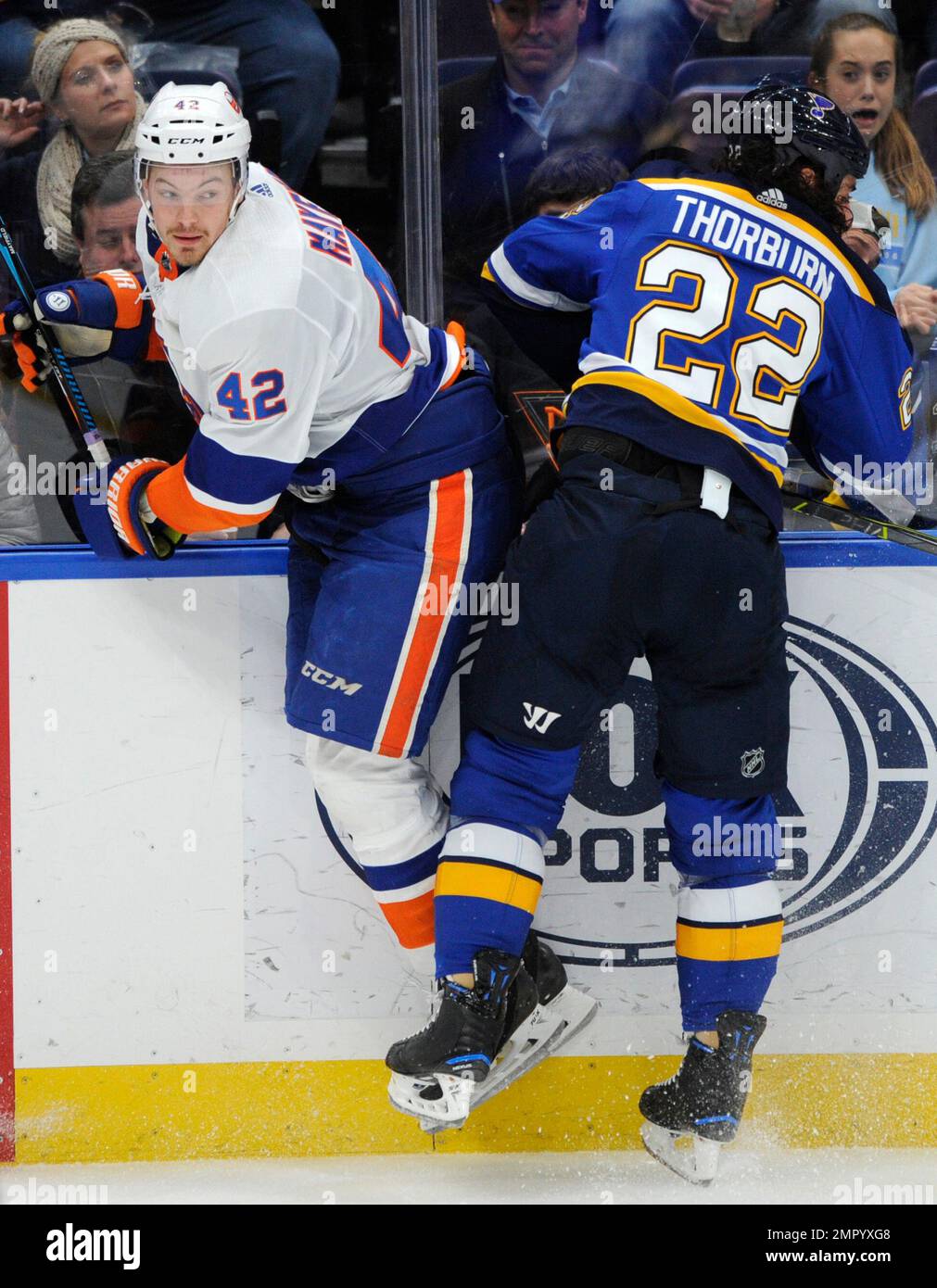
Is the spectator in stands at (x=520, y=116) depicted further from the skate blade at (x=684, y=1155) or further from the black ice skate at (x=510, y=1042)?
the skate blade at (x=684, y=1155)

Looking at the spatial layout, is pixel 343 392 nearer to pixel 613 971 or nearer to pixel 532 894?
pixel 532 894

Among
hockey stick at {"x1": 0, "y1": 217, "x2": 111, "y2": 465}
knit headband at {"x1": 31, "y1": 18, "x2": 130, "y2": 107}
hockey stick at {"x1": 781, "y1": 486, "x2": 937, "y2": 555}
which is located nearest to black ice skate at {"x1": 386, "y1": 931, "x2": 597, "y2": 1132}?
hockey stick at {"x1": 781, "y1": 486, "x2": 937, "y2": 555}

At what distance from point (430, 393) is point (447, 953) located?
32.6 inches

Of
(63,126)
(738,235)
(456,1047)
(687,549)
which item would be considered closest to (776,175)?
(738,235)

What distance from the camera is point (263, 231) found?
1.73 meters

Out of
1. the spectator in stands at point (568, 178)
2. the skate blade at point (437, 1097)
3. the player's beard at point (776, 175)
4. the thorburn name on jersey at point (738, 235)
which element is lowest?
the skate blade at point (437, 1097)

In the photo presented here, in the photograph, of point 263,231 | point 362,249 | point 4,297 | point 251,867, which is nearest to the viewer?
point 263,231

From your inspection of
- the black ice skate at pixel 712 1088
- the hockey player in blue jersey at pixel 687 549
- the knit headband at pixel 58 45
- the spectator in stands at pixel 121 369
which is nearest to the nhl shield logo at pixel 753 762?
the hockey player in blue jersey at pixel 687 549

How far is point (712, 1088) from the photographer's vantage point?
1989mm

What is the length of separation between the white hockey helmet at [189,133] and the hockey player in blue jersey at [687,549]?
0.47 metres

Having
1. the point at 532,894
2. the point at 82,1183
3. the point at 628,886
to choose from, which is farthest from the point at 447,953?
the point at 82,1183

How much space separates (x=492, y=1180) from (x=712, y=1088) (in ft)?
1.54

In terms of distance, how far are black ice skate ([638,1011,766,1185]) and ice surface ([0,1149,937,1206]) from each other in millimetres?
216

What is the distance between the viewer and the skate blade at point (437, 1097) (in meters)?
1.91
